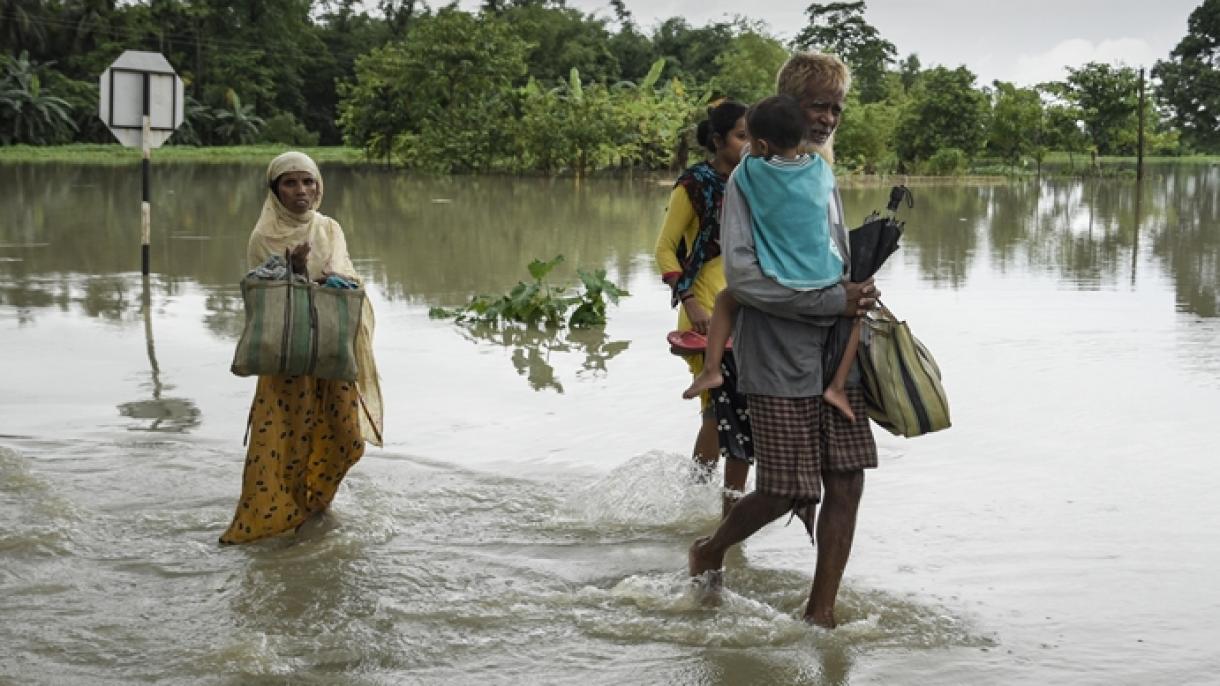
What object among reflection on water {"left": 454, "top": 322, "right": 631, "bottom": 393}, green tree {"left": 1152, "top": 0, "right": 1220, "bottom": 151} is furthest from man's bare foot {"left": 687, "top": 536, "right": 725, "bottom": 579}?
green tree {"left": 1152, "top": 0, "right": 1220, "bottom": 151}

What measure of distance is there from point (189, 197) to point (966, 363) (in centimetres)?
1961

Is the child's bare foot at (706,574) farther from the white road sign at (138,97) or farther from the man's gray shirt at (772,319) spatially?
the white road sign at (138,97)

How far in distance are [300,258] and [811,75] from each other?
6.53ft

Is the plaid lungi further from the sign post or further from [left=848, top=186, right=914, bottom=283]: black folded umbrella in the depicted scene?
the sign post

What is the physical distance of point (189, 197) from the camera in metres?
25.8

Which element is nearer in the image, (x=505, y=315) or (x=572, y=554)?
(x=572, y=554)

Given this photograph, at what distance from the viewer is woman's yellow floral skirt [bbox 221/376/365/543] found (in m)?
5.28

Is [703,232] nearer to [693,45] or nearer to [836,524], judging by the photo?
[836,524]

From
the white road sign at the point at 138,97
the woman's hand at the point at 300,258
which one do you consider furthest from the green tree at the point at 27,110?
the woman's hand at the point at 300,258

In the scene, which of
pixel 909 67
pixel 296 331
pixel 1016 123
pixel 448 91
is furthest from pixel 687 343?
pixel 909 67

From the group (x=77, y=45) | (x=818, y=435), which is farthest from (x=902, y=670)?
(x=77, y=45)

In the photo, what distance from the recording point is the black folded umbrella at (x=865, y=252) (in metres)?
4.13

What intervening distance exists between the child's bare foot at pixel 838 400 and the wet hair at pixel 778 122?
0.73 meters

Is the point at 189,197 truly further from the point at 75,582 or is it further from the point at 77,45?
the point at 77,45
